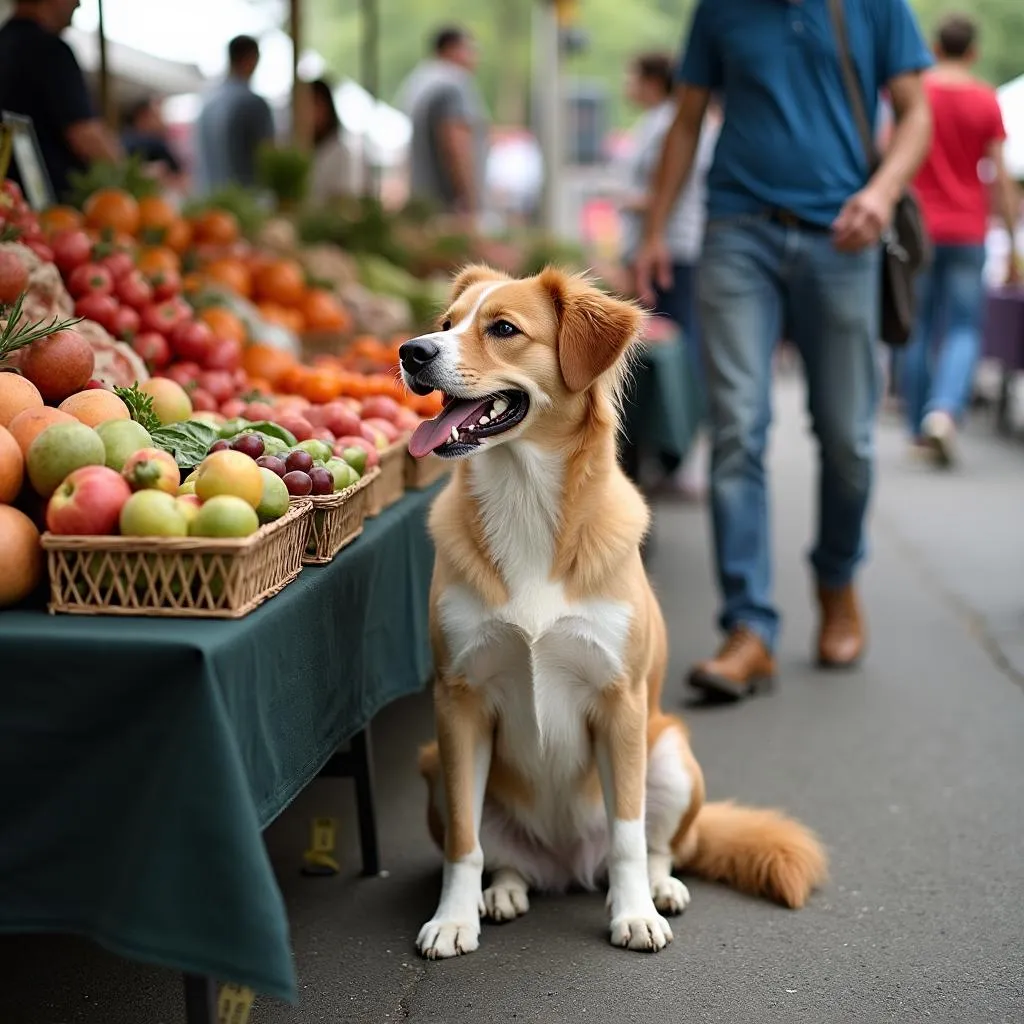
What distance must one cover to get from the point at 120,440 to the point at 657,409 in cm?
467

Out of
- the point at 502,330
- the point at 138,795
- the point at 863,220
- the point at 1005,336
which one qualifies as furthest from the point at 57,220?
the point at 1005,336

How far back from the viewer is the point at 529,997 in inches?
117

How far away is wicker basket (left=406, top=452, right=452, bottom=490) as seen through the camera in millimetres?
4109

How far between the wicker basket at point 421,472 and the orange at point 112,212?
194cm

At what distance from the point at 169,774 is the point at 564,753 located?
1.17 meters

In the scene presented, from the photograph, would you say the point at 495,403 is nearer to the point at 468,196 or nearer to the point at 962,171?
the point at 962,171

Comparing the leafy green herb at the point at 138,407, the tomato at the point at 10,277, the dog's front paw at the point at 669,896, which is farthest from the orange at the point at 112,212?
the dog's front paw at the point at 669,896

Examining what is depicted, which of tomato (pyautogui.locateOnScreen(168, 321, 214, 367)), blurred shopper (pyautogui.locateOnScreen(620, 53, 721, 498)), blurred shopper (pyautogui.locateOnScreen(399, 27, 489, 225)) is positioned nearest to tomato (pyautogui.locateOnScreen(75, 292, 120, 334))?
tomato (pyautogui.locateOnScreen(168, 321, 214, 367))

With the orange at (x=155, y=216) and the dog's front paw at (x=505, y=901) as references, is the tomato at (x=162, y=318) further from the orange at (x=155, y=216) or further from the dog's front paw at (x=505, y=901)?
the dog's front paw at (x=505, y=901)

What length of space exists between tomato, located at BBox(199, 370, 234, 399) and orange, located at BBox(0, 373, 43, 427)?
51.2 inches

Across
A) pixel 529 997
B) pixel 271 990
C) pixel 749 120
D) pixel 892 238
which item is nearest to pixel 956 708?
pixel 892 238

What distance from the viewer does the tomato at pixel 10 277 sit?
351 cm

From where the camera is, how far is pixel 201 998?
2307mm

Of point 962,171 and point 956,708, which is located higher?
point 962,171
